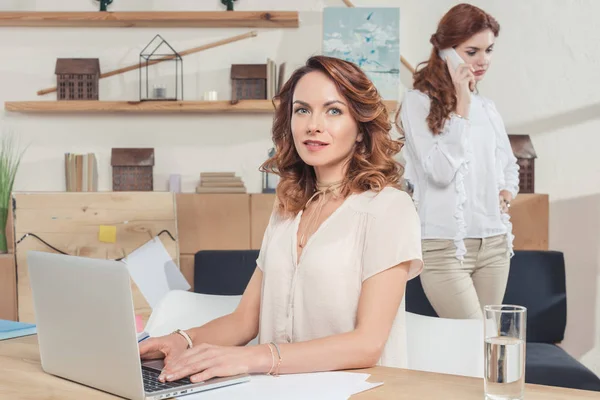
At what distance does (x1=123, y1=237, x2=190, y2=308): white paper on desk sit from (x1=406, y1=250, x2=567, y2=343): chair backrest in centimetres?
109

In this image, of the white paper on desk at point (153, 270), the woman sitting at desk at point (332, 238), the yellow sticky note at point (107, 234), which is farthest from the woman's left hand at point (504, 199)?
the yellow sticky note at point (107, 234)

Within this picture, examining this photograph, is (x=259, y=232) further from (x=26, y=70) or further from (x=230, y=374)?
(x=230, y=374)

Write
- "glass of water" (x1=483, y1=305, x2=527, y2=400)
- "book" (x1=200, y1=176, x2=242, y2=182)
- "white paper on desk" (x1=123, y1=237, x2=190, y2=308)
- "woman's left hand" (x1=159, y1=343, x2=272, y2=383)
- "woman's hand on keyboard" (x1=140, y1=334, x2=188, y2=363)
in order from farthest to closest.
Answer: "book" (x1=200, y1=176, x2=242, y2=182)
"white paper on desk" (x1=123, y1=237, x2=190, y2=308)
"woman's hand on keyboard" (x1=140, y1=334, x2=188, y2=363)
"woman's left hand" (x1=159, y1=343, x2=272, y2=383)
"glass of water" (x1=483, y1=305, x2=527, y2=400)

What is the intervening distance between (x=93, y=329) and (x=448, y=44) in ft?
5.71

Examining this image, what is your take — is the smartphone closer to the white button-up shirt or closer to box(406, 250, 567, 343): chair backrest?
the white button-up shirt

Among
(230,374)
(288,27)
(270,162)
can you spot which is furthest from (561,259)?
(230,374)

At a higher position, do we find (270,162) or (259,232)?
(270,162)

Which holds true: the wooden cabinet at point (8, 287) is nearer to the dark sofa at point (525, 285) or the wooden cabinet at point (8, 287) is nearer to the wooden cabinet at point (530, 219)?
the dark sofa at point (525, 285)

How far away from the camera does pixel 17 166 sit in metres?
3.82

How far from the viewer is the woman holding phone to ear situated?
8.09ft

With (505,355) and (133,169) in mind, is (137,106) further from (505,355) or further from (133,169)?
(505,355)

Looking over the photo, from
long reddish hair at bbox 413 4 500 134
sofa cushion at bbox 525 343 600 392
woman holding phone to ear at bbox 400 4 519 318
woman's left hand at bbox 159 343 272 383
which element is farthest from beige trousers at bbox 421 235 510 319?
woman's left hand at bbox 159 343 272 383

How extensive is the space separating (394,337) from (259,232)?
211 centimetres

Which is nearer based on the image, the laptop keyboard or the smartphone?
the laptop keyboard
